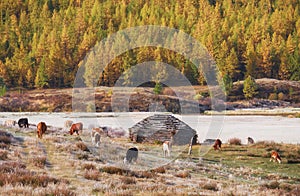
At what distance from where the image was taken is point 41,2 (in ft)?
103

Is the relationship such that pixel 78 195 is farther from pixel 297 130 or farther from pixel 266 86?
pixel 266 86

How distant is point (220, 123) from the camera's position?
2378 cm

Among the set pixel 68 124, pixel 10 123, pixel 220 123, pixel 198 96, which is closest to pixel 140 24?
pixel 198 96

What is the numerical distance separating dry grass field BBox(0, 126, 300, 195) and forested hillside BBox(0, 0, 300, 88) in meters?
5.44

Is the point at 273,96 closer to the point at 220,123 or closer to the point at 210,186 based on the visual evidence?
the point at 220,123

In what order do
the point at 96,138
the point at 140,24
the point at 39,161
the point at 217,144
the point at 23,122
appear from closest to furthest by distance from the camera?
the point at 39,161, the point at 96,138, the point at 217,144, the point at 23,122, the point at 140,24

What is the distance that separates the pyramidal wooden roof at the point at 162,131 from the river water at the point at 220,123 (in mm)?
667

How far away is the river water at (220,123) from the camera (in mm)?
22406

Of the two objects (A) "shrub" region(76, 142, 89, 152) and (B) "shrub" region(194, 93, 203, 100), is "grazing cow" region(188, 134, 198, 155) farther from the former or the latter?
(A) "shrub" region(76, 142, 89, 152)

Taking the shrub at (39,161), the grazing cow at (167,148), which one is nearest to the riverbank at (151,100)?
the grazing cow at (167,148)

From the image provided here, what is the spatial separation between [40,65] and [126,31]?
523cm

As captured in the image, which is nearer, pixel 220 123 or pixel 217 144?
pixel 217 144

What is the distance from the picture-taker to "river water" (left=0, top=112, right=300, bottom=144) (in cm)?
2241

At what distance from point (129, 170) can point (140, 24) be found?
495 inches
